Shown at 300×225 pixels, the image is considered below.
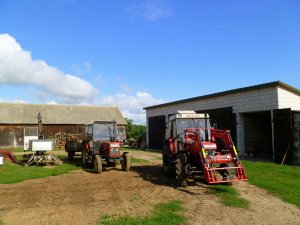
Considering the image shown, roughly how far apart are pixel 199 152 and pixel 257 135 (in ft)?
41.0

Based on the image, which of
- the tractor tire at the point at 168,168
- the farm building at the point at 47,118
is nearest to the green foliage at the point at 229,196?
the tractor tire at the point at 168,168

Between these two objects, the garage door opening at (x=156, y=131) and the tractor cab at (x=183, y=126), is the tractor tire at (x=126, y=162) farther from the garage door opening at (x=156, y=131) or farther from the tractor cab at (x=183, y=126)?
the garage door opening at (x=156, y=131)

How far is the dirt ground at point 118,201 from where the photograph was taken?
7.42m

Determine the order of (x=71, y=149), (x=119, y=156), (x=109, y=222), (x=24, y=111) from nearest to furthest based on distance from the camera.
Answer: (x=109, y=222), (x=119, y=156), (x=71, y=149), (x=24, y=111)

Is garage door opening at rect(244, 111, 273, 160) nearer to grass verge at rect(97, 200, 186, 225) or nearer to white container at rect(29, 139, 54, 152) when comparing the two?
white container at rect(29, 139, 54, 152)

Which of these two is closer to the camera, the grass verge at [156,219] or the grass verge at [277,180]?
the grass verge at [156,219]

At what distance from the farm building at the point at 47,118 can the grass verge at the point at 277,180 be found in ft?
72.6

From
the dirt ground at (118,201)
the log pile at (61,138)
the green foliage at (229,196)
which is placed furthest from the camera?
the log pile at (61,138)

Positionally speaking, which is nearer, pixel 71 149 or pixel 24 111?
pixel 71 149

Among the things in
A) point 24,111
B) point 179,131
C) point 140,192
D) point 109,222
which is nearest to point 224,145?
point 179,131

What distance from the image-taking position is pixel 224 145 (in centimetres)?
1189

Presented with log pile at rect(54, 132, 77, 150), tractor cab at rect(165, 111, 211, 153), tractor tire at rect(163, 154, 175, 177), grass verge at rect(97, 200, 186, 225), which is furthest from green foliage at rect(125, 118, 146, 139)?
grass verge at rect(97, 200, 186, 225)

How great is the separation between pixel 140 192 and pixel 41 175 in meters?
5.73

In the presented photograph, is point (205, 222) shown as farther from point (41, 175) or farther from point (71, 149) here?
point (71, 149)
